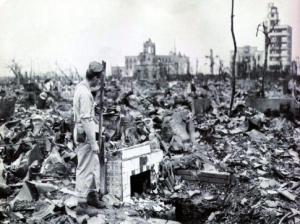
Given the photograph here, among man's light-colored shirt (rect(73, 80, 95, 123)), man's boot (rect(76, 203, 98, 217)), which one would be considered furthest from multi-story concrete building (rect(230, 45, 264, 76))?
man's boot (rect(76, 203, 98, 217))

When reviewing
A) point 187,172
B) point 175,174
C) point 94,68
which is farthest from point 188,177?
point 94,68

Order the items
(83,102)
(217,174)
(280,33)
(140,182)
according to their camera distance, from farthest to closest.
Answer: (280,33) < (217,174) < (140,182) < (83,102)

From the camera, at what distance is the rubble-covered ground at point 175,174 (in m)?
4.20

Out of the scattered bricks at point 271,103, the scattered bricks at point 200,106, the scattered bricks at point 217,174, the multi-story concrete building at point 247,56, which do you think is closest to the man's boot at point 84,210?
the scattered bricks at point 217,174

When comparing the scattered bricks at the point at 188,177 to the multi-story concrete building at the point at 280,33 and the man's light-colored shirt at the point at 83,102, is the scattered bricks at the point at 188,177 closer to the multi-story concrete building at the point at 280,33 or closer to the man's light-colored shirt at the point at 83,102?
the man's light-colored shirt at the point at 83,102

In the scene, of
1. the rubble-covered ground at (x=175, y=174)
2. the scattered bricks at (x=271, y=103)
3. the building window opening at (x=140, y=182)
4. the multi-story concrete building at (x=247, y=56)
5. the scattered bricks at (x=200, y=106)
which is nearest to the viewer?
the rubble-covered ground at (x=175, y=174)

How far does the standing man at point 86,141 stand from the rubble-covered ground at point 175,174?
18cm

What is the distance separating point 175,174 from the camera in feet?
19.0

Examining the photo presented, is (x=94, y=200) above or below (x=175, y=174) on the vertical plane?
above

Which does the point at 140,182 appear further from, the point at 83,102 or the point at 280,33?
the point at 280,33

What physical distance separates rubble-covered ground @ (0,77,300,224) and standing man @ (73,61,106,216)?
182 millimetres

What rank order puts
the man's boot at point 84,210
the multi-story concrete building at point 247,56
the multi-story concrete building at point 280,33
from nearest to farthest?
the man's boot at point 84,210, the multi-story concrete building at point 280,33, the multi-story concrete building at point 247,56

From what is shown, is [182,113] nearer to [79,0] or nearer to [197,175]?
[197,175]

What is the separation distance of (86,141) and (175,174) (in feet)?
7.52
